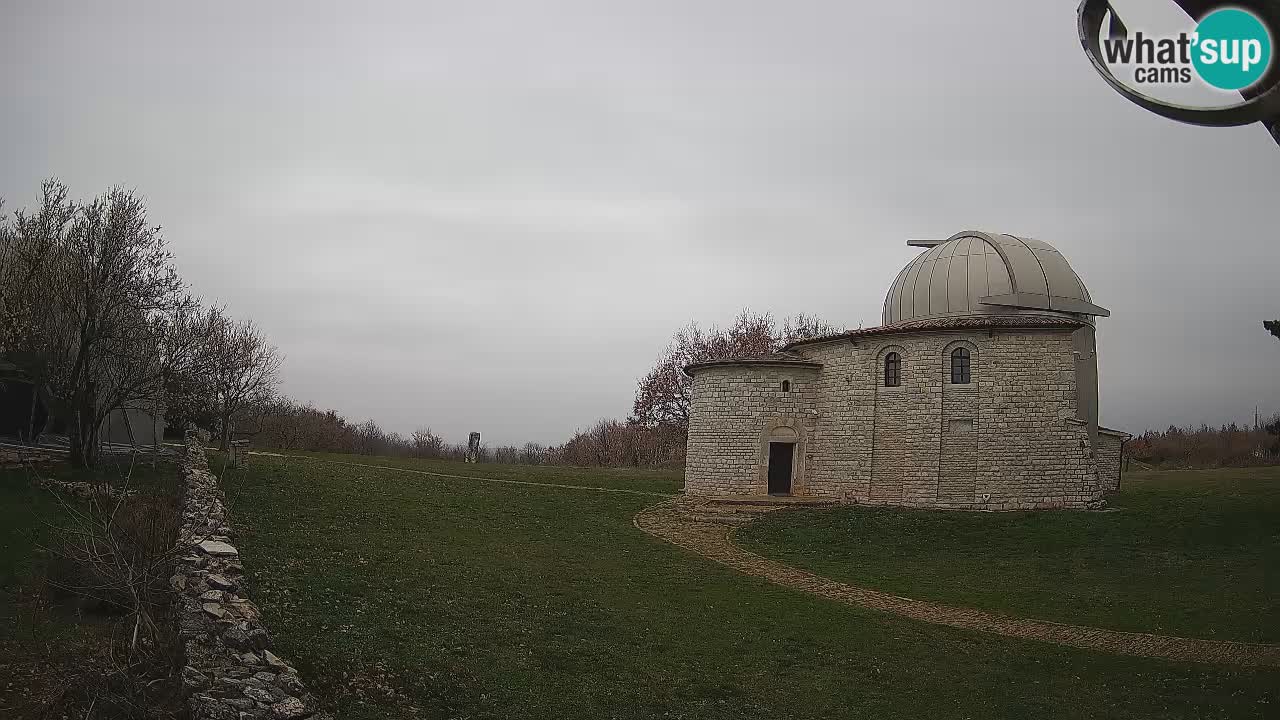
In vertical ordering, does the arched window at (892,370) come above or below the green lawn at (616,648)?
above

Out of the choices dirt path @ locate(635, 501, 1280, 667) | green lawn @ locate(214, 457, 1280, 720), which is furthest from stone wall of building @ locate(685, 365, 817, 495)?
green lawn @ locate(214, 457, 1280, 720)

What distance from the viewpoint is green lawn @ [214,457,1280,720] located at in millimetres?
8328

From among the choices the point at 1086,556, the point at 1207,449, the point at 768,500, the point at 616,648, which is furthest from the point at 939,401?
the point at 1207,449

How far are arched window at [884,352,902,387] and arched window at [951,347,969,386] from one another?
1.58 meters

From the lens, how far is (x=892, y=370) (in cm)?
2445

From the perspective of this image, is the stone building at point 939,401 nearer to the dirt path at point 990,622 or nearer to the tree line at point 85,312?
the dirt path at point 990,622

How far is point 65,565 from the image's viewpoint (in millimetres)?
11266

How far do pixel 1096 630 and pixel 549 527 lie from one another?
11.9 meters

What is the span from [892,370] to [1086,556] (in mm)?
8489

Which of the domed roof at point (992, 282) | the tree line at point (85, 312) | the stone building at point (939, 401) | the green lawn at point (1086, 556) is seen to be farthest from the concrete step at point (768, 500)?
the tree line at point (85, 312)

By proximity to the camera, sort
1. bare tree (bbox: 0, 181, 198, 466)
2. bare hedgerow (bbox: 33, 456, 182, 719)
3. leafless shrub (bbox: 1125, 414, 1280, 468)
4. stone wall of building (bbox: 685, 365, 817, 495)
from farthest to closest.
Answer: leafless shrub (bbox: 1125, 414, 1280, 468), stone wall of building (bbox: 685, 365, 817, 495), bare tree (bbox: 0, 181, 198, 466), bare hedgerow (bbox: 33, 456, 182, 719)

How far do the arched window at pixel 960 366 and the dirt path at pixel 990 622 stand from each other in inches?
365

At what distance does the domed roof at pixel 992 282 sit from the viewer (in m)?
23.8

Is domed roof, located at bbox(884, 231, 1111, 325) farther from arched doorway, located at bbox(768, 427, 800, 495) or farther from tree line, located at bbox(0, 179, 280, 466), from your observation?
tree line, located at bbox(0, 179, 280, 466)
